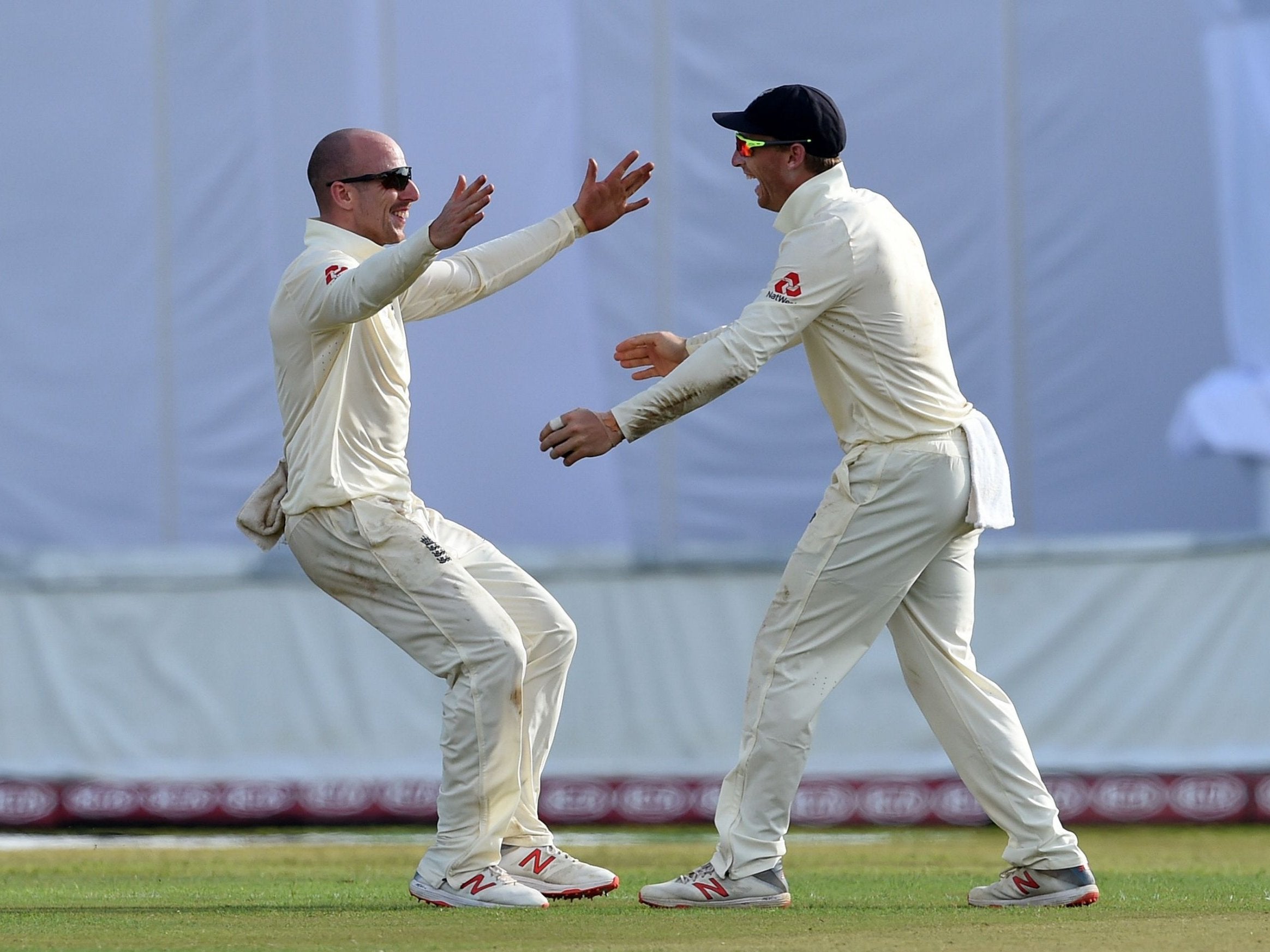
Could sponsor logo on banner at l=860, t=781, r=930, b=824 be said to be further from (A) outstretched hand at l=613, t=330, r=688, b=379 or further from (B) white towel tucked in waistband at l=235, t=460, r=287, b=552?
(B) white towel tucked in waistband at l=235, t=460, r=287, b=552

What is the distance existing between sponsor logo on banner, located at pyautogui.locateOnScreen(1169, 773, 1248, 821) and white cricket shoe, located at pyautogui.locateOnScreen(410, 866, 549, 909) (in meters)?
4.96

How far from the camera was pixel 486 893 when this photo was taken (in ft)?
17.4

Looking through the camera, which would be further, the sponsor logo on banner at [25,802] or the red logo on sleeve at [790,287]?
the sponsor logo on banner at [25,802]

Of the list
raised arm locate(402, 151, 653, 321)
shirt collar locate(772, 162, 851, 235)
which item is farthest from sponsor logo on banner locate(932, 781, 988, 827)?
shirt collar locate(772, 162, 851, 235)

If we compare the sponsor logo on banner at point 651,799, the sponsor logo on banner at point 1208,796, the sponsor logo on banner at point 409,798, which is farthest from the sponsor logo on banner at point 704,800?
the sponsor logo on banner at point 1208,796

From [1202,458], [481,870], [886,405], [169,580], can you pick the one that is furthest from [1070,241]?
[481,870]

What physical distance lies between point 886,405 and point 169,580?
5.40m

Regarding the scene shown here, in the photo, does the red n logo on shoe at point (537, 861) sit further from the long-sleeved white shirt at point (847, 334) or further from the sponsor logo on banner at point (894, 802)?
the sponsor logo on banner at point (894, 802)

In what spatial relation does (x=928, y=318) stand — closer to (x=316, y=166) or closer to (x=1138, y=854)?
(x=316, y=166)

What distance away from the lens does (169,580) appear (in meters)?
9.85

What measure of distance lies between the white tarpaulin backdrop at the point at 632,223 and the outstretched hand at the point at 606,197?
4.15m

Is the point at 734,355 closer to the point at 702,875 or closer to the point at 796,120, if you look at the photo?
the point at 796,120

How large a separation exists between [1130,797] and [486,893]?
5.00 m

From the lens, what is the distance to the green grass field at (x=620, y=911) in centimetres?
468
